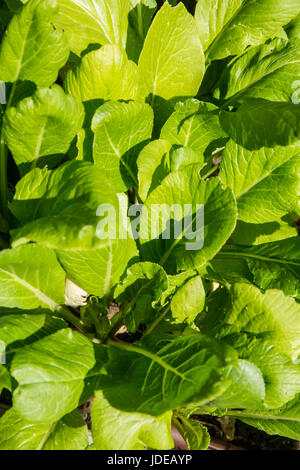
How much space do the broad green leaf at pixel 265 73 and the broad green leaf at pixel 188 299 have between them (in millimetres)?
343

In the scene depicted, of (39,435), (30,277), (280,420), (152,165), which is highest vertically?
(152,165)

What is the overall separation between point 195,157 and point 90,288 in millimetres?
286

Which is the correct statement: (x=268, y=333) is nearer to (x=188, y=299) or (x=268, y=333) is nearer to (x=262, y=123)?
(x=188, y=299)

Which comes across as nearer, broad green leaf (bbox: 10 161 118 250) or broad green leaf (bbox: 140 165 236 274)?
broad green leaf (bbox: 10 161 118 250)

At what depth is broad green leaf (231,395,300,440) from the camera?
2.42ft

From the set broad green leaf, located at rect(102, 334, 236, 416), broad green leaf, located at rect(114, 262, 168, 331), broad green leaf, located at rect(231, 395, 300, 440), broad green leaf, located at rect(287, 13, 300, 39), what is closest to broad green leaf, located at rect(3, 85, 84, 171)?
broad green leaf, located at rect(114, 262, 168, 331)

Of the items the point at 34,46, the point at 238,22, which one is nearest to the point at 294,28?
the point at 238,22

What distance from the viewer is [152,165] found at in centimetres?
70

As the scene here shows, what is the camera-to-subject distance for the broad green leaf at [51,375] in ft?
1.71

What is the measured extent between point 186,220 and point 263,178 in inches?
6.7

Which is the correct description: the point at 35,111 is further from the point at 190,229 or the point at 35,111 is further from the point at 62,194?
the point at 190,229

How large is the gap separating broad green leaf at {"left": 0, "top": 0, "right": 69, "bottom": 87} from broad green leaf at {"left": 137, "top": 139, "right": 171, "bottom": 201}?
19 cm

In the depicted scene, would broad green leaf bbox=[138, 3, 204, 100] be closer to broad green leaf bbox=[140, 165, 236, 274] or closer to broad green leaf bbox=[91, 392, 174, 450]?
broad green leaf bbox=[140, 165, 236, 274]
